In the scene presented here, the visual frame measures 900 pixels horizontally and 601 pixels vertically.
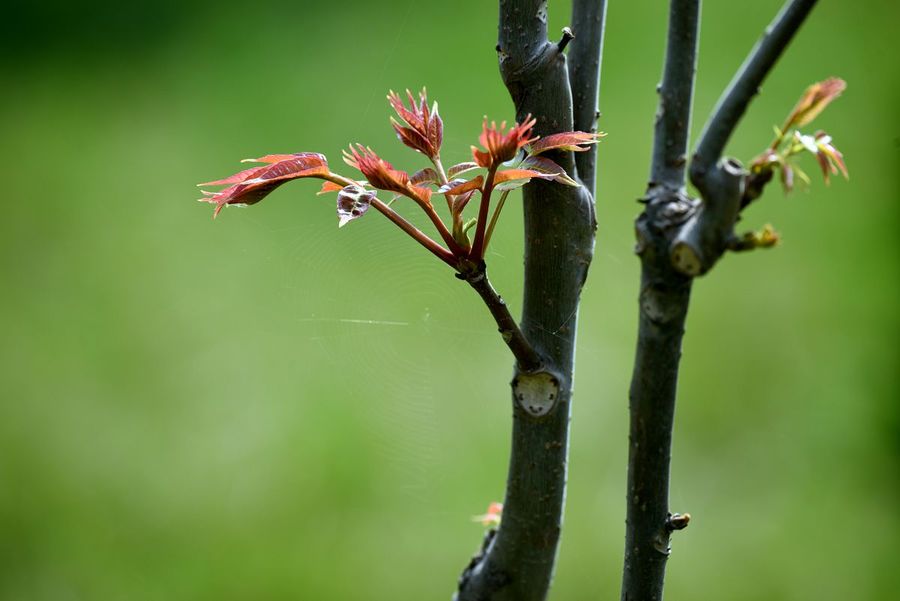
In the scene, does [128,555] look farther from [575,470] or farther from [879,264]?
[879,264]

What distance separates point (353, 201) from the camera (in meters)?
0.31

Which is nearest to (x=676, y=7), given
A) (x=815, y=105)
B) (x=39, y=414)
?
(x=815, y=105)

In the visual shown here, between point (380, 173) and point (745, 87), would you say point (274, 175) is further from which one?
point (745, 87)

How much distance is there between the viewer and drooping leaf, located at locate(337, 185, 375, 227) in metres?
0.31

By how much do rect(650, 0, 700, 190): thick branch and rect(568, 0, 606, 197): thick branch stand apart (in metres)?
0.06

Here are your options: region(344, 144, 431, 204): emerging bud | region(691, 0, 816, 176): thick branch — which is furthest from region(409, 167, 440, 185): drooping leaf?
region(691, 0, 816, 176): thick branch

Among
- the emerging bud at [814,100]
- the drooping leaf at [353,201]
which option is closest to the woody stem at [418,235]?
the drooping leaf at [353,201]

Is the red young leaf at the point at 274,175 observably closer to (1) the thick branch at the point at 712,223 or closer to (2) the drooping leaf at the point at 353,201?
(2) the drooping leaf at the point at 353,201

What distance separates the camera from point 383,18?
3.81 feet

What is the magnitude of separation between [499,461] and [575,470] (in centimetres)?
10

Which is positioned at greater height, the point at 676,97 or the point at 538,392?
the point at 676,97

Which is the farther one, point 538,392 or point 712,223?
point 538,392

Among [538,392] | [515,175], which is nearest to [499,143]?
[515,175]

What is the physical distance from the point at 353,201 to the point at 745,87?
15 centimetres
